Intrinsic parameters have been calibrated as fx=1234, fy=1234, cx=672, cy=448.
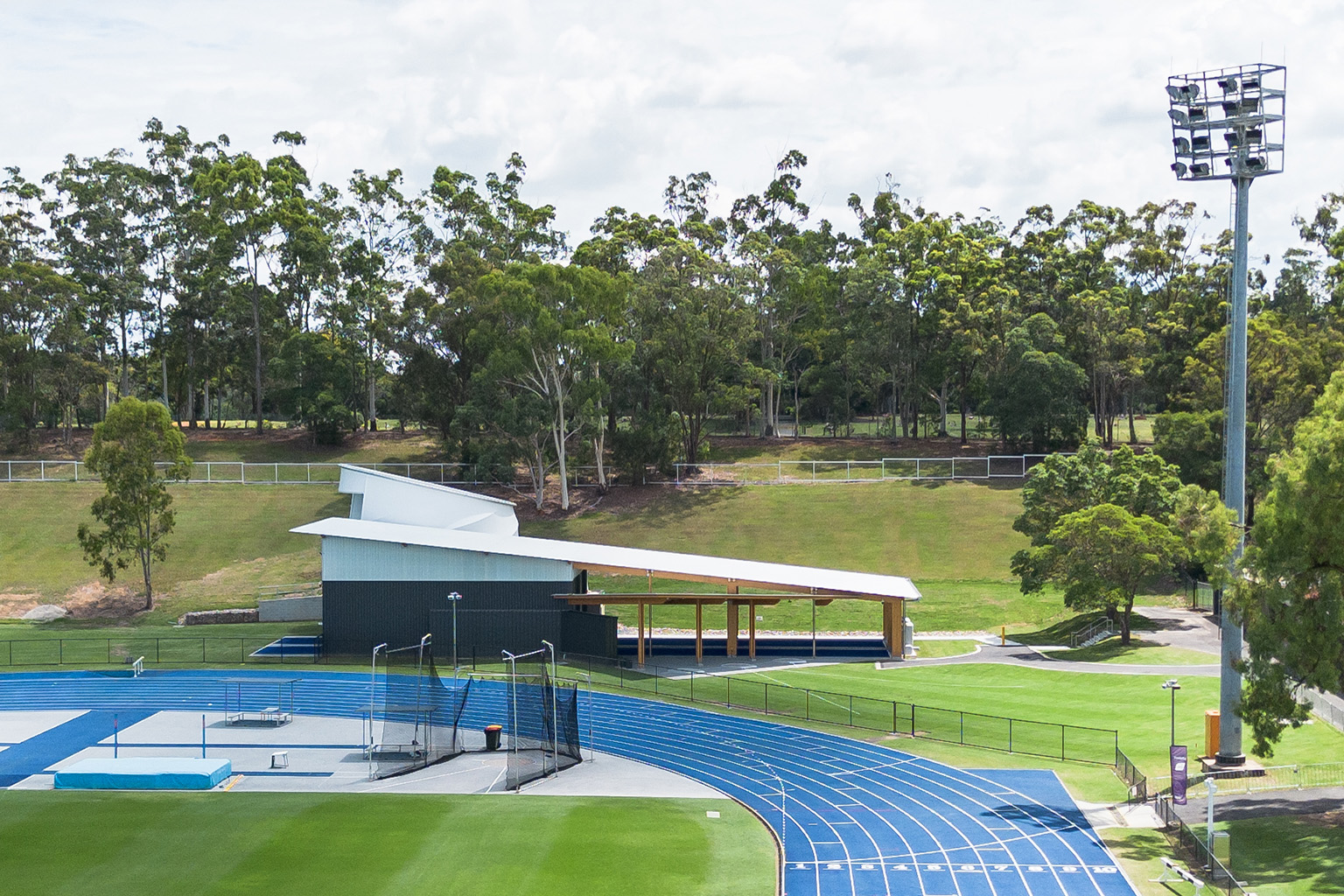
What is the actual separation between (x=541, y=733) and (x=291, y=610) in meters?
26.1

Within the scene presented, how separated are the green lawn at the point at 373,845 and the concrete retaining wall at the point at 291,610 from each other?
1008 inches

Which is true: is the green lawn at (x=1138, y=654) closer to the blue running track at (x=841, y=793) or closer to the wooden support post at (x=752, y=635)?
the wooden support post at (x=752, y=635)

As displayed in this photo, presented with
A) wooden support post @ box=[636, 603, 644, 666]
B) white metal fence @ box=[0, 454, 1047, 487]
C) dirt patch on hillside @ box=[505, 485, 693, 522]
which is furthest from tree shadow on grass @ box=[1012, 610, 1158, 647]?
dirt patch on hillside @ box=[505, 485, 693, 522]

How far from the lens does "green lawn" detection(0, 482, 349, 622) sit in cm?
6188

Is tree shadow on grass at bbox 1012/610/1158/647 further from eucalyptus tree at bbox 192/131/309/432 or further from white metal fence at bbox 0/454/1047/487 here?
eucalyptus tree at bbox 192/131/309/432

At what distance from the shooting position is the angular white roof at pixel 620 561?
1898 inches

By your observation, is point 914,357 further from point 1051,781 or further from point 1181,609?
point 1051,781

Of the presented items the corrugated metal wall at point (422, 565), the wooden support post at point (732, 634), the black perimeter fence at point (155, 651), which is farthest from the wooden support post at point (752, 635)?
the black perimeter fence at point (155, 651)

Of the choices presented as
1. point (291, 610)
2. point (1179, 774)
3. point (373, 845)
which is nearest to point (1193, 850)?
point (1179, 774)

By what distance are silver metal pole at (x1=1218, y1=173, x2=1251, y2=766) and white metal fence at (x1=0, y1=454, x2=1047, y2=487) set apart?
164 ft

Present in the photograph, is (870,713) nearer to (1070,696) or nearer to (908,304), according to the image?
(1070,696)

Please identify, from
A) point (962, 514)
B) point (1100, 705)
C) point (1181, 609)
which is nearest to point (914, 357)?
point (962, 514)

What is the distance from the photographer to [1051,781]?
101ft

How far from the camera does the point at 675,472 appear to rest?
269 ft
